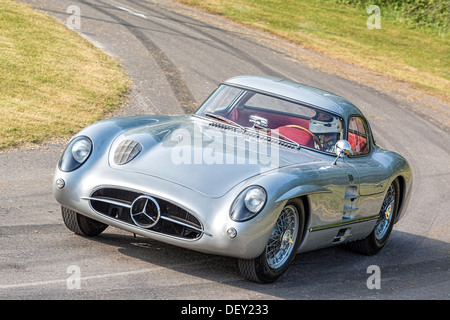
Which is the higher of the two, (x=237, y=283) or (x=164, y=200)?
(x=164, y=200)

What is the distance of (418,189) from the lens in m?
11.3

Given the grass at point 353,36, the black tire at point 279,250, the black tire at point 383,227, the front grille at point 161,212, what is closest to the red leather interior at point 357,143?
the black tire at point 383,227

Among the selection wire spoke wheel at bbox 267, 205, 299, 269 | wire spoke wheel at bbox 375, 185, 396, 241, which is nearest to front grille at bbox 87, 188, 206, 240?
wire spoke wheel at bbox 267, 205, 299, 269

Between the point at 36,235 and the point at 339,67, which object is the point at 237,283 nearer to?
the point at 36,235

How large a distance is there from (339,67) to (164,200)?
1756cm

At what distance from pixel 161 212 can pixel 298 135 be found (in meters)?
2.00

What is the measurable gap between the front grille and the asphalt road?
378 mm

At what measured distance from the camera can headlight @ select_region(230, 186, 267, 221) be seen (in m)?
5.66

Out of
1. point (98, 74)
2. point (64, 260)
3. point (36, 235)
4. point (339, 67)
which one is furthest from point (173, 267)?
point (339, 67)

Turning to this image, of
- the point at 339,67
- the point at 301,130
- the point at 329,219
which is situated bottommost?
the point at 339,67

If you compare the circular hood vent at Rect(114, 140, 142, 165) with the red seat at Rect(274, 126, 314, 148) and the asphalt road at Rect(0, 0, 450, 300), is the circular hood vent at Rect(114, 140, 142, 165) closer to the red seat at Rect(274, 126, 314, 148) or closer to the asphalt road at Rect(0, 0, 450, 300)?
the asphalt road at Rect(0, 0, 450, 300)

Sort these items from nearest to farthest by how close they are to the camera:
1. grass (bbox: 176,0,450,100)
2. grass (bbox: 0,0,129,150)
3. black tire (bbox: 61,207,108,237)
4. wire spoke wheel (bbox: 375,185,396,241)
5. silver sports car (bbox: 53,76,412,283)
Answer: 1. silver sports car (bbox: 53,76,412,283)
2. black tire (bbox: 61,207,108,237)
3. wire spoke wheel (bbox: 375,185,396,241)
4. grass (bbox: 0,0,129,150)
5. grass (bbox: 176,0,450,100)

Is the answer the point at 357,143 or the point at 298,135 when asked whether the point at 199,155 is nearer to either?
the point at 298,135

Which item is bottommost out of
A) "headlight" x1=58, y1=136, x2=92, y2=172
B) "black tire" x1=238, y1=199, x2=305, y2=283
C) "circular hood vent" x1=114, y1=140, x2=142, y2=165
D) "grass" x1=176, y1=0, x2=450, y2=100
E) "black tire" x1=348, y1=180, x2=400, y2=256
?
"grass" x1=176, y1=0, x2=450, y2=100
